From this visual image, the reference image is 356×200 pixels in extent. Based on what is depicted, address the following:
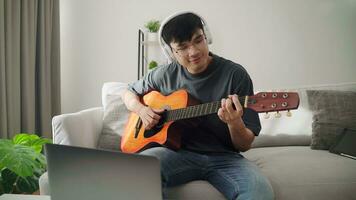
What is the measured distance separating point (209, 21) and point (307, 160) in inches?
59.6

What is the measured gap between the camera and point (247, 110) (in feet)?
3.33

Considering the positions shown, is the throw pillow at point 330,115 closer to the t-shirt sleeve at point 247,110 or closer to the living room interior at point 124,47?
the living room interior at point 124,47

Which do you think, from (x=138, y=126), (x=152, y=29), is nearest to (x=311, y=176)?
(x=138, y=126)

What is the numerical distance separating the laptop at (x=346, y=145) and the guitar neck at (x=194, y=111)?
71cm

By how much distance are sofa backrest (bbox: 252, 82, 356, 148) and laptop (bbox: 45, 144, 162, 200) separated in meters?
1.11

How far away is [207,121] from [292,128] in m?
0.67

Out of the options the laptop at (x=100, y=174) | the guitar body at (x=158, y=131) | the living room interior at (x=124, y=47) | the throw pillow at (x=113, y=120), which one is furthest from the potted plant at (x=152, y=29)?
the laptop at (x=100, y=174)

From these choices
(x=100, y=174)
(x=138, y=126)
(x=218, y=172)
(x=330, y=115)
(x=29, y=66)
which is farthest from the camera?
(x=29, y=66)

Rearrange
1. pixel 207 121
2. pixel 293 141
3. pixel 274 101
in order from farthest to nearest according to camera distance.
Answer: pixel 293 141
pixel 207 121
pixel 274 101

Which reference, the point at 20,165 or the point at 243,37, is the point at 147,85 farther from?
the point at 243,37

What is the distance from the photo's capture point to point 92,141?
1359mm

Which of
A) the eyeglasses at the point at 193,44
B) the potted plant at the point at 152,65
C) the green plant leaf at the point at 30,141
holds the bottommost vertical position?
the green plant leaf at the point at 30,141

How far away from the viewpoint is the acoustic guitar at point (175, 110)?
85 centimetres

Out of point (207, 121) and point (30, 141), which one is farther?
point (30, 141)
